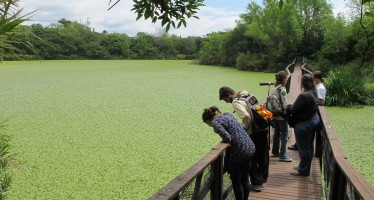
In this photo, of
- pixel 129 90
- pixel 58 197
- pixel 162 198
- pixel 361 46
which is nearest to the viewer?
pixel 162 198

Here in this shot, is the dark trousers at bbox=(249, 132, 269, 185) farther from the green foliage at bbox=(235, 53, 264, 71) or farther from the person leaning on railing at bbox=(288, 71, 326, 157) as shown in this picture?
the green foliage at bbox=(235, 53, 264, 71)

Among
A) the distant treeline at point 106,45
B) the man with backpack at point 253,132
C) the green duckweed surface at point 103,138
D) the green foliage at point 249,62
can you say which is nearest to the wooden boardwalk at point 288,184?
the man with backpack at point 253,132

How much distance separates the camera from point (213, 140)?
5.40m

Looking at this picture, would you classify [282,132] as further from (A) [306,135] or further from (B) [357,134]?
(B) [357,134]

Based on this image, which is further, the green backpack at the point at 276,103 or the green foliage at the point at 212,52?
the green foliage at the point at 212,52

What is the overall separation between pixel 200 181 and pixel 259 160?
1111 millimetres

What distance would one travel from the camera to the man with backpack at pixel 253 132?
2.48m

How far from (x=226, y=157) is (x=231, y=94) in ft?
1.32

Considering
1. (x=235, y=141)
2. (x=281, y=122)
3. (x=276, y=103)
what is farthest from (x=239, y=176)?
(x=281, y=122)

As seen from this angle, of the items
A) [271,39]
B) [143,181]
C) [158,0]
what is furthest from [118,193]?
[271,39]

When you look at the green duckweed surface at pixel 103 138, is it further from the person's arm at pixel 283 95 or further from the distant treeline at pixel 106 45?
the distant treeline at pixel 106 45

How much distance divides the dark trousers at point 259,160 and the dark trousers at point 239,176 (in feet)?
1.02

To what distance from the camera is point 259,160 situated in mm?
2758

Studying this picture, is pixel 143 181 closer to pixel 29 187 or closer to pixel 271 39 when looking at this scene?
pixel 29 187
